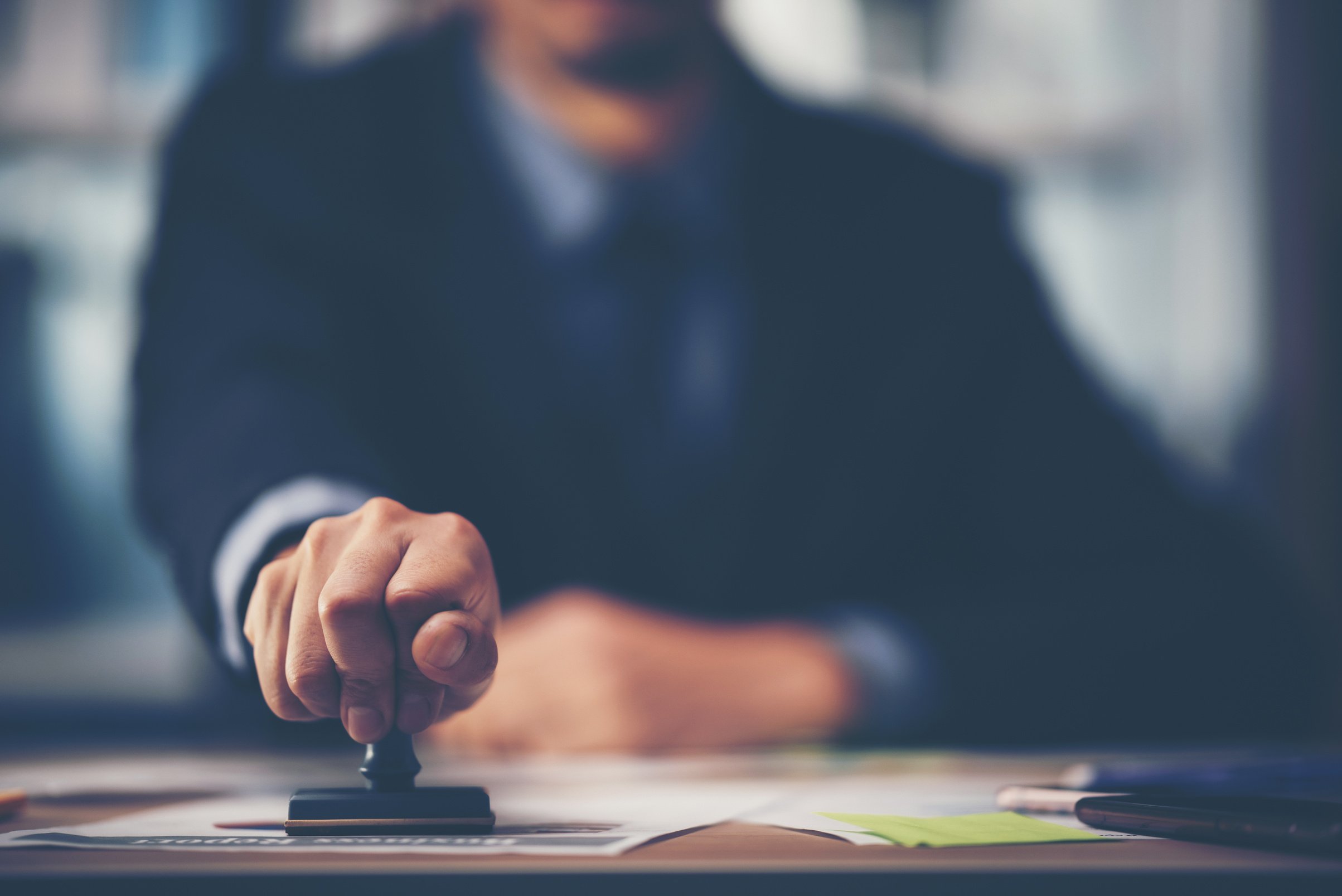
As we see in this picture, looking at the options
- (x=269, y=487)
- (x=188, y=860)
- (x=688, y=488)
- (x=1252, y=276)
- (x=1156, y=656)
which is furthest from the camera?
(x=1252, y=276)

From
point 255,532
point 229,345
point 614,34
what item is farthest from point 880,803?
point 614,34

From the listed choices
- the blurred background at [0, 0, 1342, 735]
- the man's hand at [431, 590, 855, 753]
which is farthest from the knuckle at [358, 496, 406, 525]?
the blurred background at [0, 0, 1342, 735]

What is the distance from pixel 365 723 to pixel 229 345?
2.00ft

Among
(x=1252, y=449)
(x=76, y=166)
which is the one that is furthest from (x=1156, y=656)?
(x=76, y=166)

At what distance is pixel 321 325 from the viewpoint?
0.96 metres

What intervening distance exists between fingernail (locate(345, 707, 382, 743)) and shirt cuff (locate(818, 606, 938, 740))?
0.59 m

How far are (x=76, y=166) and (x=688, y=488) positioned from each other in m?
1.37

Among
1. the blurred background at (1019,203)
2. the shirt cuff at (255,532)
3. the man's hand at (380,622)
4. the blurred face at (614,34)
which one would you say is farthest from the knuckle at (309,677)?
the blurred background at (1019,203)

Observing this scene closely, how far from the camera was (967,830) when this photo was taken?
0.32 meters

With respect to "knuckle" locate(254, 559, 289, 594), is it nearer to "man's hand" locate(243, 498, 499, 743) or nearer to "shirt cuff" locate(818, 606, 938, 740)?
"man's hand" locate(243, 498, 499, 743)

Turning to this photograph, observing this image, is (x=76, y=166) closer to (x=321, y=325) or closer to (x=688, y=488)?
(x=321, y=325)

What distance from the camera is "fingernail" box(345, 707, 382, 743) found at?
0.35 m

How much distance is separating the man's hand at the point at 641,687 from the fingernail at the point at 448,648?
408 mm

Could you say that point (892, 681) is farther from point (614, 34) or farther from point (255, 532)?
point (614, 34)
